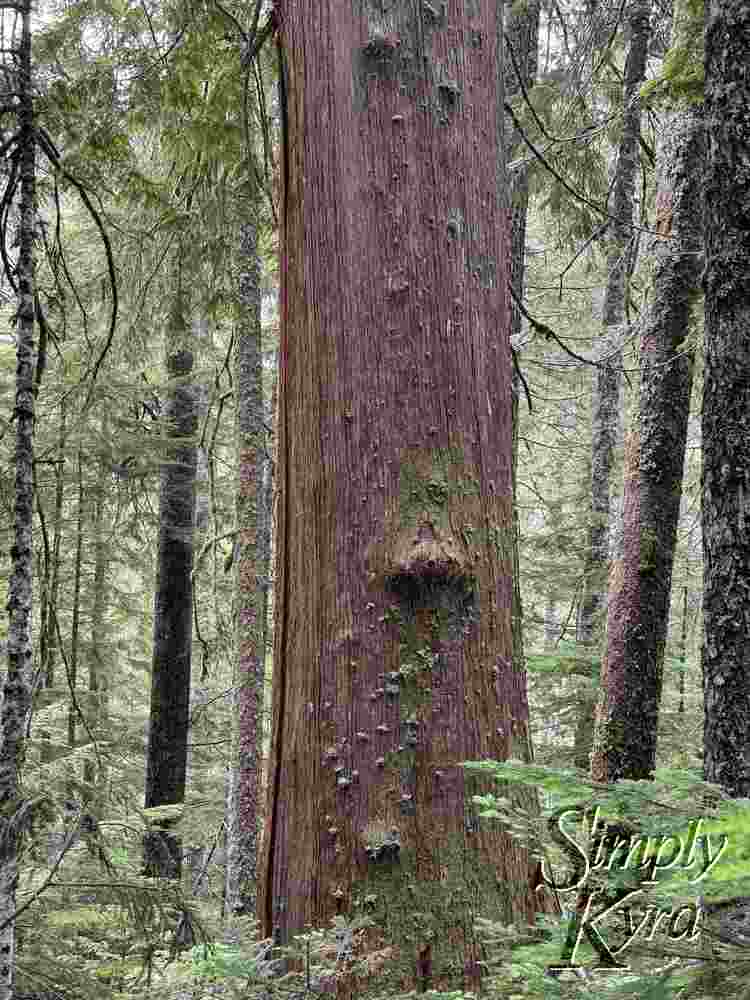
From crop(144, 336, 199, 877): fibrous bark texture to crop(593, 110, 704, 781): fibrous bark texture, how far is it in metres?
5.31

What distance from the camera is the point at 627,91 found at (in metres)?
7.54

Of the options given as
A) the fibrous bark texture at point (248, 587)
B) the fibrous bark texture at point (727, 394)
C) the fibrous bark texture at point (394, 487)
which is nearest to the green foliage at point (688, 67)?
the fibrous bark texture at point (727, 394)

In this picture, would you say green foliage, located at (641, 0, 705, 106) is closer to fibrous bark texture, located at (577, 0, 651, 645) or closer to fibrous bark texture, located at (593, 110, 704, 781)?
fibrous bark texture, located at (593, 110, 704, 781)

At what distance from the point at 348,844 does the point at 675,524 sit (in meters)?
4.02

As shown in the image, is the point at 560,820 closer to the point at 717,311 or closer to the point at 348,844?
the point at 348,844

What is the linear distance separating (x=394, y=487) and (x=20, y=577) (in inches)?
57.9

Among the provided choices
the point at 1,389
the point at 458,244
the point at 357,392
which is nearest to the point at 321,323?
the point at 357,392

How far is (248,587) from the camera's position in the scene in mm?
7789

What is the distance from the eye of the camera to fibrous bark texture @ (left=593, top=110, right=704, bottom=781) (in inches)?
226

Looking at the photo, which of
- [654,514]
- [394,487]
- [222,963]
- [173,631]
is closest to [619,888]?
[222,963]

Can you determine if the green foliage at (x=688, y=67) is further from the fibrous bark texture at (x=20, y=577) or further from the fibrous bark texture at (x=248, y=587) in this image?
Result: the fibrous bark texture at (x=248, y=587)

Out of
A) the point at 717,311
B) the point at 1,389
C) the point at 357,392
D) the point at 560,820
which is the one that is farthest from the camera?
the point at 1,389

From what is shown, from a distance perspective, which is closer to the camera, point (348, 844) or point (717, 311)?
point (348, 844)

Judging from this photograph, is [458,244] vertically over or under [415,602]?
over
